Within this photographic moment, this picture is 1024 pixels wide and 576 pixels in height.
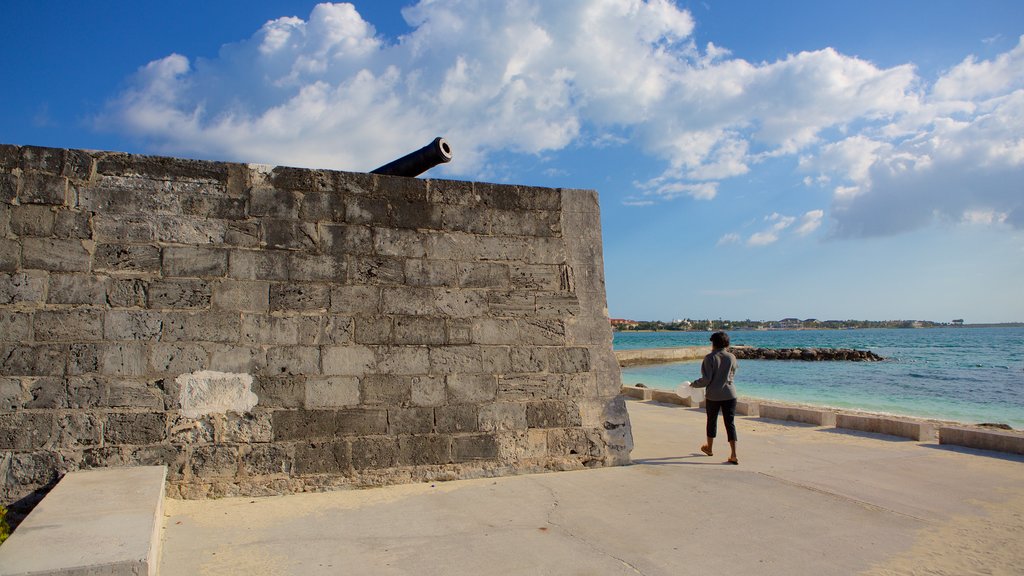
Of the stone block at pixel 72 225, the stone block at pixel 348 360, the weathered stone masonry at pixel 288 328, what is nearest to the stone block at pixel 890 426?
the weathered stone masonry at pixel 288 328

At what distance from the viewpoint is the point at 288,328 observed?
16.9 feet

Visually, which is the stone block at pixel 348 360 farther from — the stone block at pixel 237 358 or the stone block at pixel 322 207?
the stone block at pixel 322 207

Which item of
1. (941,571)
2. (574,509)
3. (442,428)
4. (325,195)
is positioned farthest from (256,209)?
(941,571)

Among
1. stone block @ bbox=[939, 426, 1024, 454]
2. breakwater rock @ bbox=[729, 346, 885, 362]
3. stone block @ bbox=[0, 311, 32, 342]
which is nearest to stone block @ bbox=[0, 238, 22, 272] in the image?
stone block @ bbox=[0, 311, 32, 342]

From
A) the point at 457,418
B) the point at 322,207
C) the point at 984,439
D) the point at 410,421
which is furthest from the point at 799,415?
the point at 322,207

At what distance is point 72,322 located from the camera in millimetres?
4641

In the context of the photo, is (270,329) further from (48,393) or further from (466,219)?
(466,219)

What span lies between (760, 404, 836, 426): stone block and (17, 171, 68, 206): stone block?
33.6 ft

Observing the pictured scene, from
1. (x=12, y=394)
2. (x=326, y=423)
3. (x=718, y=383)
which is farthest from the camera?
(x=718, y=383)

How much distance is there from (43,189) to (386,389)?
3.11m

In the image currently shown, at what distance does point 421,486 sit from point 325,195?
8.91ft

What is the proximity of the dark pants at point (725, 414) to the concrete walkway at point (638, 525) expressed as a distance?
41cm

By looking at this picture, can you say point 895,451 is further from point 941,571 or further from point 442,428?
point 442,428

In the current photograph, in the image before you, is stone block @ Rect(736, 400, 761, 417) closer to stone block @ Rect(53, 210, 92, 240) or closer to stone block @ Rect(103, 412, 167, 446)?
stone block @ Rect(103, 412, 167, 446)
